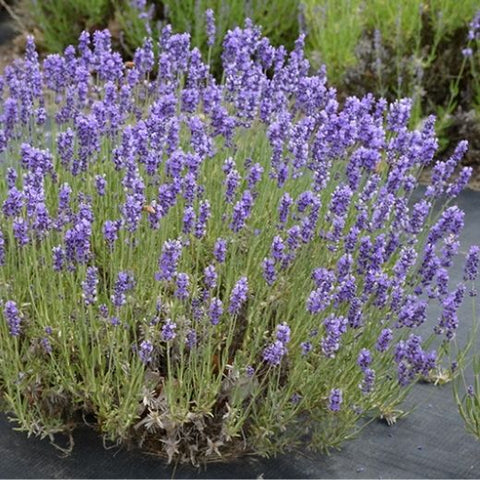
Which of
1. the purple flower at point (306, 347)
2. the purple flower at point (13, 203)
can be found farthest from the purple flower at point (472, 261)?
the purple flower at point (13, 203)

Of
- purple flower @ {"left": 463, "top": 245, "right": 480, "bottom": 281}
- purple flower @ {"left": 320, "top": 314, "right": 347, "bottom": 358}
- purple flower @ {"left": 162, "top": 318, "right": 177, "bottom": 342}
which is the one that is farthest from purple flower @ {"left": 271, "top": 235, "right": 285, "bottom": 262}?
purple flower @ {"left": 463, "top": 245, "right": 480, "bottom": 281}

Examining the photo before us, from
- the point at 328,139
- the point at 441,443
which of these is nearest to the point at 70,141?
the point at 328,139

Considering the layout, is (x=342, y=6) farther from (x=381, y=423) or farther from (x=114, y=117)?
(x=381, y=423)

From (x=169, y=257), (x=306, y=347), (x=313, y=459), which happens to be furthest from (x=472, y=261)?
(x=169, y=257)

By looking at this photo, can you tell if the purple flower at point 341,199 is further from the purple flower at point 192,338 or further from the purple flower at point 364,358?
the purple flower at point 192,338

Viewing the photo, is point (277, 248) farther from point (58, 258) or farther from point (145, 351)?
point (58, 258)
